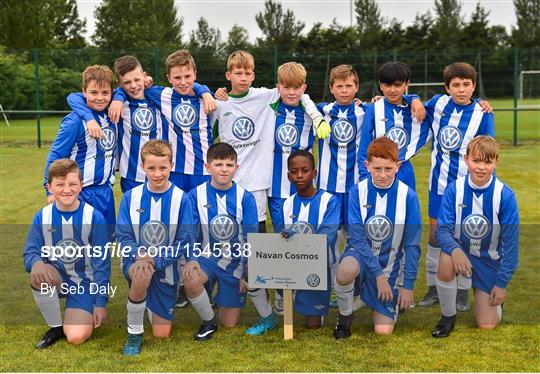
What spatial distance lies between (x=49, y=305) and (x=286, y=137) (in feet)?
5.71

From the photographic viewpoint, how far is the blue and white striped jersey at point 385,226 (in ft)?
12.3

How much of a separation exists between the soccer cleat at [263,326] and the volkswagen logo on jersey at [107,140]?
139cm

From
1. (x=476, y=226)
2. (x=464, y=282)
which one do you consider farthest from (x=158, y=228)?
(x=464, y=282)

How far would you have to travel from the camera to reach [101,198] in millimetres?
4215

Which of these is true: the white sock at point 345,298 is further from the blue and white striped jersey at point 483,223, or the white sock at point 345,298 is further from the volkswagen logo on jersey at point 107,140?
the volkswagen logo on jersey at point 107,140

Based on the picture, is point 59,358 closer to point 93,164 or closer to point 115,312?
point 115,312

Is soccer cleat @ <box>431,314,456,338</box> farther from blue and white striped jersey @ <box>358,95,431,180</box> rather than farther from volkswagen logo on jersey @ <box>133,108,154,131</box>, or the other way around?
volkswagen logo on jersey @ <box>133,108,154,131</box>

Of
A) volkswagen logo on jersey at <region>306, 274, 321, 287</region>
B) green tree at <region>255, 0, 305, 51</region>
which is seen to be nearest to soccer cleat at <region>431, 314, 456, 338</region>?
volkswagen logo on jersey at <region>306, 274, 321, 287</region>

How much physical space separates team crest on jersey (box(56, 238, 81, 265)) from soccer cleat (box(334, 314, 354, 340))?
144 cm

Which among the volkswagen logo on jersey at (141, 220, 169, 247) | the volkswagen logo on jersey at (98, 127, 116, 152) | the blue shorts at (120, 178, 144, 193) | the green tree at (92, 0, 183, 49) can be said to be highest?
the green tree at (92, 0, 183, 49)

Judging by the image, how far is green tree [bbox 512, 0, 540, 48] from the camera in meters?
48.4

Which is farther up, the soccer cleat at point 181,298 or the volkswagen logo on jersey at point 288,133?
the volkswagen logo on jersey at point 288,133

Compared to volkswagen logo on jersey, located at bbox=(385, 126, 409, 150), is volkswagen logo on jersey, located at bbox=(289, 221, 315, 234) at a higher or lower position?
lower

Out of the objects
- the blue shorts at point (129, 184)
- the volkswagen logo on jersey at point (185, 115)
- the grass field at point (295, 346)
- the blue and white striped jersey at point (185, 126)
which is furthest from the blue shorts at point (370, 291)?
the blue shorts at point (129, 184)
